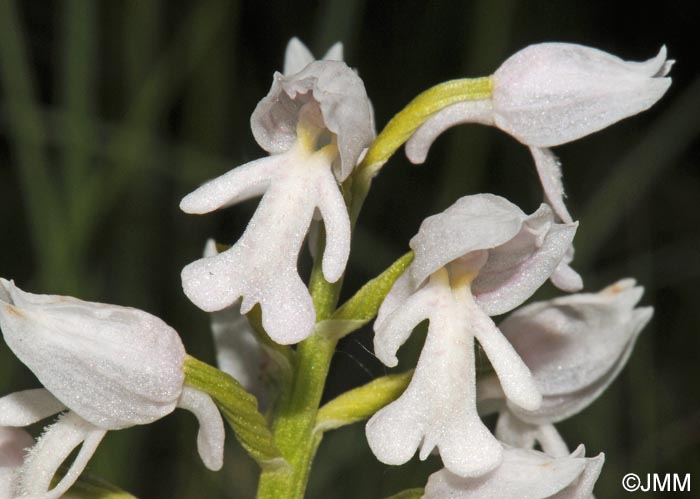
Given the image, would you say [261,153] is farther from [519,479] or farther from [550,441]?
[519,479]

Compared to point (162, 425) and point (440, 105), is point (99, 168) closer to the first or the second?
point (162, 425)

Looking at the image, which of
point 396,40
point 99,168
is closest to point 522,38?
point 396,40

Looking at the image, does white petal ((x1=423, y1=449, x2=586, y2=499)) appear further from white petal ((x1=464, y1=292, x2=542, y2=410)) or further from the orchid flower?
the orchid flower

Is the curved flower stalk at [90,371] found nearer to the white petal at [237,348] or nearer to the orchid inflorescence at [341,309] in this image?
the orchid inflorescence at [341,309]

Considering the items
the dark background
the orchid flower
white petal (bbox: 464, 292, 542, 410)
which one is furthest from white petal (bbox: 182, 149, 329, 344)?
the dark background

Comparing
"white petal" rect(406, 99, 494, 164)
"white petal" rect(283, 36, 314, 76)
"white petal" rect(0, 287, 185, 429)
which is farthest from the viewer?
"white petal" rect(283, 36, 314, 76)

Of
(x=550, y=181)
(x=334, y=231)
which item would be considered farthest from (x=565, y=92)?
(x=334, y=231)
